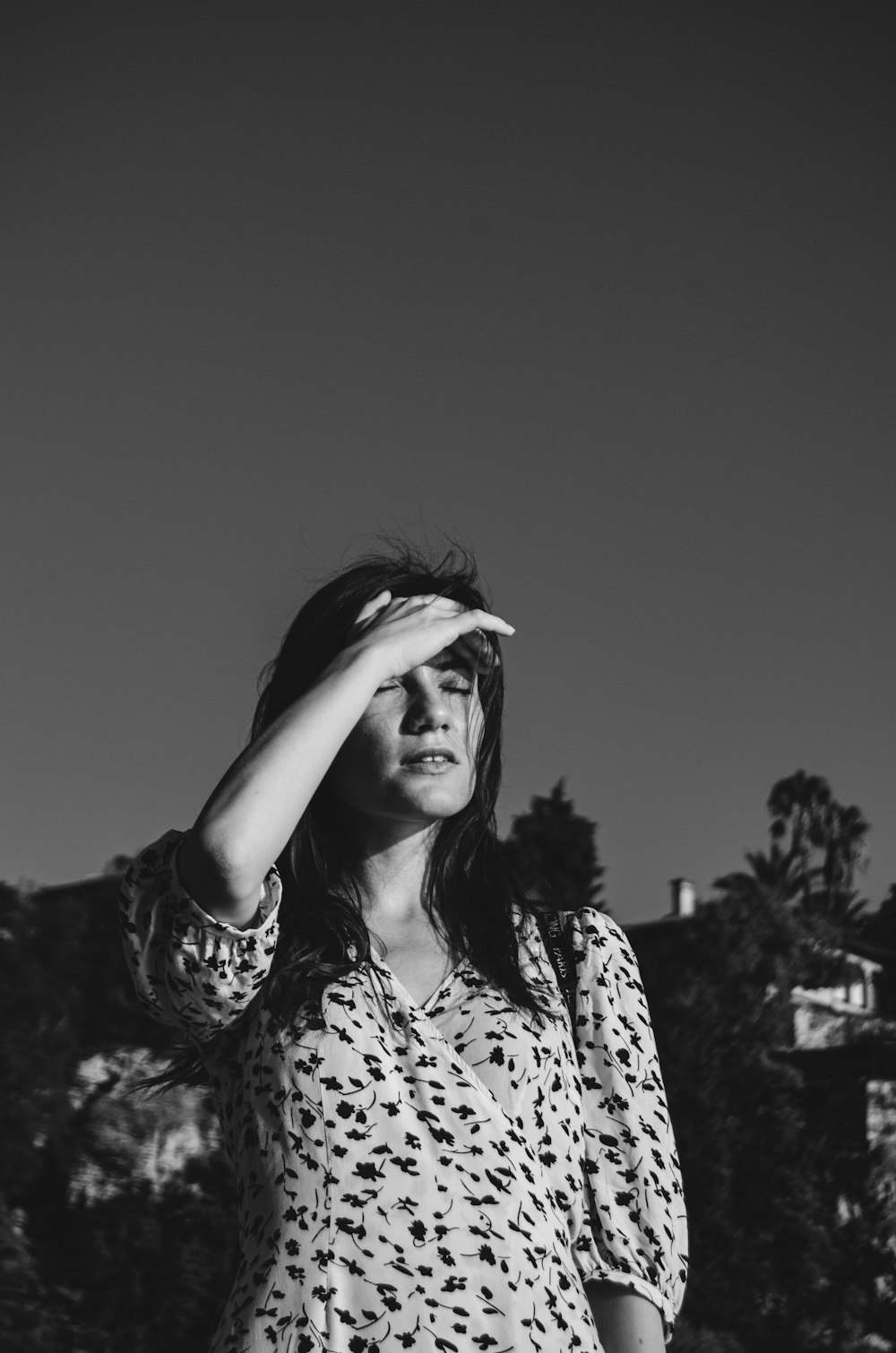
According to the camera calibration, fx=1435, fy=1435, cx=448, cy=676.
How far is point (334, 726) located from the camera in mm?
2117

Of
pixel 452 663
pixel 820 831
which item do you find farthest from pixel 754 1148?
pixel 820 831

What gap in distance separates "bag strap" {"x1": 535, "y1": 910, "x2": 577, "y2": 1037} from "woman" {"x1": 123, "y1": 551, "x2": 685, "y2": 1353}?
2cm

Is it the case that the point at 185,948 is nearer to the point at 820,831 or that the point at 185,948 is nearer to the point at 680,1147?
the point at 680,1147

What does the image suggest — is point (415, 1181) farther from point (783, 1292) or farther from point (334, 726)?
point (783, 1292)

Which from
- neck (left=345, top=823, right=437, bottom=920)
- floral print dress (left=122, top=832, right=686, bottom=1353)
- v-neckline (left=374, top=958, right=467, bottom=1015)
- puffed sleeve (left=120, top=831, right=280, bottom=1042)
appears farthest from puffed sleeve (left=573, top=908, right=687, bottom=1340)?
puffed sleeve (left=120, top=831, right=280, bottom=1042)

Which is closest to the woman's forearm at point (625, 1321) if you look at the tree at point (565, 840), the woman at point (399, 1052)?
the woman at point (399, 1052)

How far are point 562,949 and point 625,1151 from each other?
0.36 meters

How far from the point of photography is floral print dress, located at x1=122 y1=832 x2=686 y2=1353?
2.00 metres

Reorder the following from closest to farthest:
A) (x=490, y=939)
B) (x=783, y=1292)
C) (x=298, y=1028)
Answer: (x=298, y=1028), (x=490, y=939), (x=783, y=1292)

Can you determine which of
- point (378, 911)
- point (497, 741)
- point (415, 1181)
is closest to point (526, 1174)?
point (415, 1181)

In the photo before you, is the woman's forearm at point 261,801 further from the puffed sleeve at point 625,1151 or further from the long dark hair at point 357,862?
the puffed sleeve at point 625,1151

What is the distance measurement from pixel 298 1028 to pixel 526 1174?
402 millimetres

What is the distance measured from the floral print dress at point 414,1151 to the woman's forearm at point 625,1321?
0.03 metres

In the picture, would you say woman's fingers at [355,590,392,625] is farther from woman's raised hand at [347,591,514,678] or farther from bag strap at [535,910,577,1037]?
bag strap at [535,910,577,1037]
